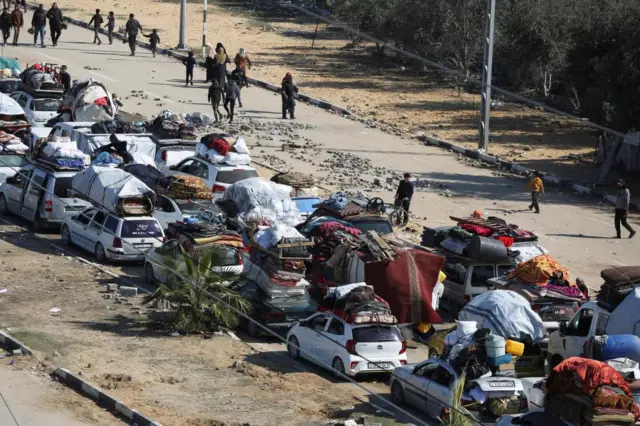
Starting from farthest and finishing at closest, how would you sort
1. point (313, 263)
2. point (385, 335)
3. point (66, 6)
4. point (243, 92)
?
1. point (66, 6)
2. point (243, 92)
3. point (313, 263)
4. point (385, 335)

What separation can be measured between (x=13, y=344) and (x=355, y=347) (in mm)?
5648

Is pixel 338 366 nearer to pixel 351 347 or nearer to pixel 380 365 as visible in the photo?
pixel 351 347

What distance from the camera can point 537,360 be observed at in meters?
22.5

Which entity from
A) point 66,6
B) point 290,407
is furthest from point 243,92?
point 290,407

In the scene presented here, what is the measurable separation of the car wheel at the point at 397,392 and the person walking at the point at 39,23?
1351 inches

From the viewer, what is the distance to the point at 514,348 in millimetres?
A: 21891

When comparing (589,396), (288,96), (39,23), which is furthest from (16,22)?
(589,396)

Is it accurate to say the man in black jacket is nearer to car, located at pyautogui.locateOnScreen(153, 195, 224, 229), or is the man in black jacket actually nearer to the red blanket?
car, located at pyautogui.locateOnScreen(153, 195, 224, 229)

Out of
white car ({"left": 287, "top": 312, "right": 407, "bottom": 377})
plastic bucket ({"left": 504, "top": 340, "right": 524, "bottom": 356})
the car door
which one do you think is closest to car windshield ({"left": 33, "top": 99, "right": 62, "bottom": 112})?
the car door

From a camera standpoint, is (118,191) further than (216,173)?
No

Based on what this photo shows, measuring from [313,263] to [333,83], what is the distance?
1074 inches

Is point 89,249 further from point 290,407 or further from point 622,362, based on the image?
point 622,362

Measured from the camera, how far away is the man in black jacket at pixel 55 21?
52.6 metres

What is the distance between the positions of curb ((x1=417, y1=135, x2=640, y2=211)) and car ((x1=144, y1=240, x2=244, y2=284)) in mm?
14485
